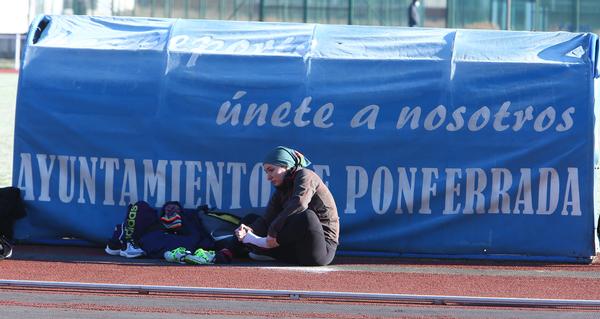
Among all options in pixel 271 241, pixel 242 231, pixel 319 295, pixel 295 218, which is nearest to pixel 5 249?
pixel 242 231

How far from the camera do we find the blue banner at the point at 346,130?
973cm

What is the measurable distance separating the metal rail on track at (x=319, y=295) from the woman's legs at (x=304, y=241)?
1.27 metres

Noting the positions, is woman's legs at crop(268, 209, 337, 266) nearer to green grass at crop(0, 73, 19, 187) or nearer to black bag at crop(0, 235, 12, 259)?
black bag at crop(0, 235, 12, 259)

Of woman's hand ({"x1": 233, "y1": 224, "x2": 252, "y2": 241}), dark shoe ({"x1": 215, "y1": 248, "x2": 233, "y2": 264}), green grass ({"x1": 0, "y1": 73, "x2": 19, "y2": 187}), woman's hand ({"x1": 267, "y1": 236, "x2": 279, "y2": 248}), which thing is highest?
woman's hand ({"x1": 233, "y1": 224, "x2": 252, "y2": 241})

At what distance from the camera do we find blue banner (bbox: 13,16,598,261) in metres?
9.73

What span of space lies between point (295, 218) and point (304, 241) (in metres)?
0.23

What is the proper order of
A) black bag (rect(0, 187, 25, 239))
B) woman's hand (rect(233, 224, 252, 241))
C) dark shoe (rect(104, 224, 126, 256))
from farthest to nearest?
1. black bag (rect(0, 187, 25, 239))
2. dark shoe (rect(104, 224, 126, 256))
3. woman's hand (rect(233, 224, 252, 241))

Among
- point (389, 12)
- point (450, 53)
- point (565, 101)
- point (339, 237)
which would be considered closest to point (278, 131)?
point (339, 237)

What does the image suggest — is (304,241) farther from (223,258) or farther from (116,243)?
(116,243)

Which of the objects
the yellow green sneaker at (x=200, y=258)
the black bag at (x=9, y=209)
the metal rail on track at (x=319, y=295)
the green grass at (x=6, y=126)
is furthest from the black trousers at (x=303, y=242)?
the green grass at (x=6, y=126)

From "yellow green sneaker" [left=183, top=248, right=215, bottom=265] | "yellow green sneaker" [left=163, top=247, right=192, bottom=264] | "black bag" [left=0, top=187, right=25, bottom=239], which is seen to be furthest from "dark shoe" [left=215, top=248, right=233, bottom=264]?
"black bag" [left=0, top=187, right=25, bottom=239]

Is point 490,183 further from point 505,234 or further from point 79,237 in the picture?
point 79,237

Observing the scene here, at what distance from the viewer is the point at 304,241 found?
29.5 feet

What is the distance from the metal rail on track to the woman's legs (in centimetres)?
127
